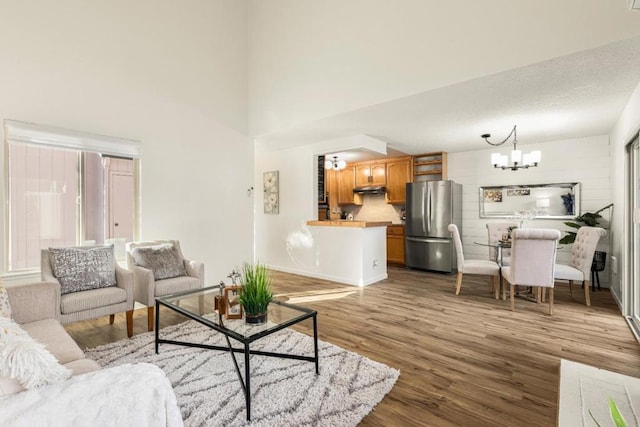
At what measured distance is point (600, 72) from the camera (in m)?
2.84

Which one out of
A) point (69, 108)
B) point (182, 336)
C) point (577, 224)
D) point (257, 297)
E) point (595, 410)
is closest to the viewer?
point (595, 410)

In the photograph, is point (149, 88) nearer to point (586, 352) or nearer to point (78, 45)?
point (78, 45)

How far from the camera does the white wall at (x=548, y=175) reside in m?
5.08

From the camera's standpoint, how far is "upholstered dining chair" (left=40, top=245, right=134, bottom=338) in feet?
9.00

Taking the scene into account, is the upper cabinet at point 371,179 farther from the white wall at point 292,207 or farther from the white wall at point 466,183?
the white wall at point 292,207

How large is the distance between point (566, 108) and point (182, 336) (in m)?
4.84

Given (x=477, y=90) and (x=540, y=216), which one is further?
(x=540, y=216)

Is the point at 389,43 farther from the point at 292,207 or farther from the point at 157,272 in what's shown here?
the point at 157,272

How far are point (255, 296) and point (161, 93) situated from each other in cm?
346

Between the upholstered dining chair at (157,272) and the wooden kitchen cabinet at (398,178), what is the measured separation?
4630mm

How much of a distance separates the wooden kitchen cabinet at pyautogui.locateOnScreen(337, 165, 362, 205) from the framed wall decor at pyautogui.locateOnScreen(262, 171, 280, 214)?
203 cm

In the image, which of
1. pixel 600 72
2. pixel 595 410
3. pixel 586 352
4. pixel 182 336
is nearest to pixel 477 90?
pixel 600 72

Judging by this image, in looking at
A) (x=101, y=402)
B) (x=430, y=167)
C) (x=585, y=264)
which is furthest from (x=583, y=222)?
(x=101, y=402)

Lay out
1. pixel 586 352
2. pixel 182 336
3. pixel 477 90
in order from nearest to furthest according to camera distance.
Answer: pixel 586 352 < pixel 182 336 < pixel 477 90
